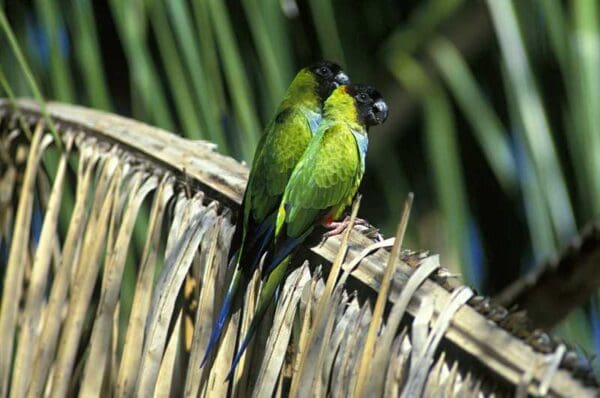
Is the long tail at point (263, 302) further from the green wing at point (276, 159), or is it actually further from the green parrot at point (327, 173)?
the green wing at point (276, 159)

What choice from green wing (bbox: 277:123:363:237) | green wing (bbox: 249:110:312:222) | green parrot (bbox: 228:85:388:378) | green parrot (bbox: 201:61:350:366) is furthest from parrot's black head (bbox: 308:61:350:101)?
green wing (bbox: 277:123:363:237)

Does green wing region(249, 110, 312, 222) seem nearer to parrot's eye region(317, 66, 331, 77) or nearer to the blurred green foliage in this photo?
the blurred green foliage

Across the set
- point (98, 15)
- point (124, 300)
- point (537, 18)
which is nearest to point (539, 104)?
point (537, 18)

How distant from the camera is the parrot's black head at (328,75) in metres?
3.56

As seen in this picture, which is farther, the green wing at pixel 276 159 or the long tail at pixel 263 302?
the green wing at pixel 276 159

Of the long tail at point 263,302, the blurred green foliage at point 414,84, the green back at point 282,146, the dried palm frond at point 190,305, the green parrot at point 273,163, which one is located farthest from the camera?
the blurred green foliage at point 414,84

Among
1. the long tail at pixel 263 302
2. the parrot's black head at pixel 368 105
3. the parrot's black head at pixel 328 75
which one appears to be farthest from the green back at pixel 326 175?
the long tail at pixel 263 302

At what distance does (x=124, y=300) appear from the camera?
3.23 meters

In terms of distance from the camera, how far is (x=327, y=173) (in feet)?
9.77

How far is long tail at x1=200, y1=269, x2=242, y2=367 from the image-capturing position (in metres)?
2.18

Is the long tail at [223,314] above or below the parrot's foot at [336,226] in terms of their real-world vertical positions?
below

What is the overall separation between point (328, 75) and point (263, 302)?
59.5 inches

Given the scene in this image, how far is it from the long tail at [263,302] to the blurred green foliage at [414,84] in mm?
837

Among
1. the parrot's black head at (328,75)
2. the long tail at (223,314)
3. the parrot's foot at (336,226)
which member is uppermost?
the parrot's black head at (328,75)
